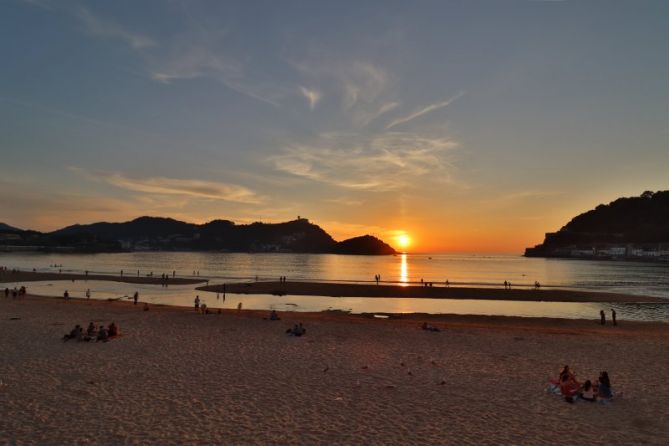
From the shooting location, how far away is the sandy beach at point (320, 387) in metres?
10.9

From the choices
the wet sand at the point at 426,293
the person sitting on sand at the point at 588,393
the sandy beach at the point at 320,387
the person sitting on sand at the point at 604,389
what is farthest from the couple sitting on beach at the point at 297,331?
the wet sand at the point at 426,293

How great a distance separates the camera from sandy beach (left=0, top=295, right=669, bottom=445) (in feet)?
35.7

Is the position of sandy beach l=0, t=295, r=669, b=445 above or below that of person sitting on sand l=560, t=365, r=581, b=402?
below

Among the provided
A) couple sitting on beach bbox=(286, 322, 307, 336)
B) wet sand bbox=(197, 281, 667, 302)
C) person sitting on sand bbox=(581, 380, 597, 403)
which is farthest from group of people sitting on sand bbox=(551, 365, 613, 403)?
wet sand bbox=(197, 281, 667, 302)

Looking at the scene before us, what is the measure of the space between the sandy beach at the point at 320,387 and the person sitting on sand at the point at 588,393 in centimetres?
34

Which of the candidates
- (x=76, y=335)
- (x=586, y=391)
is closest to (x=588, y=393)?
(x=586, y=391)

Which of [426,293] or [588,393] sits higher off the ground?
[588,393]

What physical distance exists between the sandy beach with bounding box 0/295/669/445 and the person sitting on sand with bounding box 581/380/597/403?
341 mm

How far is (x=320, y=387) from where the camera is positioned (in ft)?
48.7

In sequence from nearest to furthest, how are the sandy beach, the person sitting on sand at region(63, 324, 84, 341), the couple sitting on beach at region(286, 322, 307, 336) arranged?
the sandy beach → the person sitting on sand at region(63, 324, 84, 341) → the couple sitting on beach at region(286, 322, 307, 336)

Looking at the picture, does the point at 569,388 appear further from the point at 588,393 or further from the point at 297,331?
the point at 297,331

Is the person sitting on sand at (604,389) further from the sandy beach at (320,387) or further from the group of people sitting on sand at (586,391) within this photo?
the sandy beach at (320,387)

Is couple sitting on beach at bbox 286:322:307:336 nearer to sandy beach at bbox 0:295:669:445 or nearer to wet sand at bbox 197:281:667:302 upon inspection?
sandy beach at bbox 0:295:669:445

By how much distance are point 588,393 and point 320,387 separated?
359 inches
